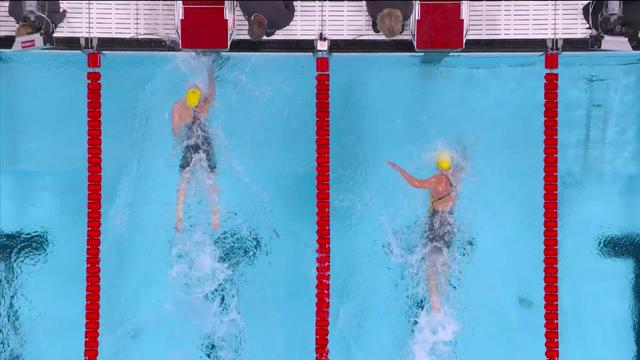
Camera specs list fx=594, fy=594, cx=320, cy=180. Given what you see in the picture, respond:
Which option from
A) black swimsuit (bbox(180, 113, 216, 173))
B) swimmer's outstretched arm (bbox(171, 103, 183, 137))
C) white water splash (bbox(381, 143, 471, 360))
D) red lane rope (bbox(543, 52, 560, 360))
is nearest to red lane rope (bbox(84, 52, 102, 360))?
swimmer's outstretched arm (bbox(171, 103, 183, 137))

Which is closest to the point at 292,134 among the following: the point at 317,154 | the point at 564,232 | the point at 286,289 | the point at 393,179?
the point at 317,154

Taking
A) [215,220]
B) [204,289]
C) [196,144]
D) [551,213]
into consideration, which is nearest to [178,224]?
[215,220]

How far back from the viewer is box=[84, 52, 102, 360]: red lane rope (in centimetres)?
490

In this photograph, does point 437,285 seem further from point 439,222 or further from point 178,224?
point 178,224

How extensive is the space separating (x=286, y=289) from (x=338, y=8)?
2.35m

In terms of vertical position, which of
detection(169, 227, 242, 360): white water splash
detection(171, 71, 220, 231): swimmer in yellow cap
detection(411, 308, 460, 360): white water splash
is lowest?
detection(411, 308, 460, 360): white water splash

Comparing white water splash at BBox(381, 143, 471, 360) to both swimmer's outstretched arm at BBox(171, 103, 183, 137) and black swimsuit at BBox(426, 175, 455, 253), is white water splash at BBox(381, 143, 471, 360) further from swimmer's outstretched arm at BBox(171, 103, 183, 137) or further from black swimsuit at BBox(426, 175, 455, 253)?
swimmer's outstretched arm at BBox(171, 103, 183, 137)

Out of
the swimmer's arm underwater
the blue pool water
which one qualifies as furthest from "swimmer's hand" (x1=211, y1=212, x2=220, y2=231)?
the swimmer's arm underwater

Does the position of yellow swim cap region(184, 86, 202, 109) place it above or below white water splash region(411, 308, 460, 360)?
above

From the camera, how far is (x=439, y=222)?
16.3 feet

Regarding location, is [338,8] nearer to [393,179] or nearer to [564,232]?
[393,179]

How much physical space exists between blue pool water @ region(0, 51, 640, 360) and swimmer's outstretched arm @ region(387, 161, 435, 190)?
0.06 m

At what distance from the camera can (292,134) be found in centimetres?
498

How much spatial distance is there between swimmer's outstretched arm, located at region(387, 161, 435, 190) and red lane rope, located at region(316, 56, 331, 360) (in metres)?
0.58
